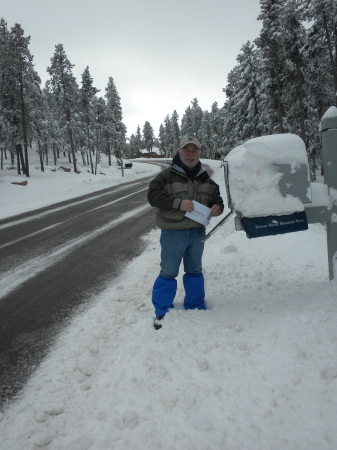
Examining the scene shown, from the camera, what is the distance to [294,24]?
1888 cm

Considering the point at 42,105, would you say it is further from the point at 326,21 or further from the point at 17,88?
the point at 326,21

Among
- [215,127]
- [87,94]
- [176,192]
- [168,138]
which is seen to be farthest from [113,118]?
[176,192]

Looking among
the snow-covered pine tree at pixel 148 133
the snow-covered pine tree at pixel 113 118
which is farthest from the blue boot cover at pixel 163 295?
the snow-covered pine tree at pixel 148 133

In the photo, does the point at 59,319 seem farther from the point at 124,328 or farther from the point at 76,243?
the point at 76,243

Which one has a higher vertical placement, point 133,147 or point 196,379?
point 133,147

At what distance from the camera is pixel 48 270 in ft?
17.0

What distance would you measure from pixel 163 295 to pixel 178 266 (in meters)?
0.35

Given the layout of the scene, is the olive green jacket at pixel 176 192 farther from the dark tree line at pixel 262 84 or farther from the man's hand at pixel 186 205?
the dark tree line at pixel 262 84

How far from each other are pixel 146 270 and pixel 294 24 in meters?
21.7

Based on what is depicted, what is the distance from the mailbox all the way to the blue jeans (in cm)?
65

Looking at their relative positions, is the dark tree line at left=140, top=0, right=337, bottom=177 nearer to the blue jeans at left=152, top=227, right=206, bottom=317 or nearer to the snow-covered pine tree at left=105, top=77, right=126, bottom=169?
the blue jeans at left=152, top=227, right=206, bottom=317

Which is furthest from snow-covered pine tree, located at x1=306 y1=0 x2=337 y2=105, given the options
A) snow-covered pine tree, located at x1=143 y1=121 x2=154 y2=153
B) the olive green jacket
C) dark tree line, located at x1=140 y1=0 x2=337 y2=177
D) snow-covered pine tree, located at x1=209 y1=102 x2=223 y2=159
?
snow-covered pine tree, located at x1=143 y1=121 x2=154 y2=153

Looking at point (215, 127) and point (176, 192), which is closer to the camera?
point (176, 192)

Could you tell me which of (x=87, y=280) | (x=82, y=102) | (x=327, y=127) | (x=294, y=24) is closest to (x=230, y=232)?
(x=87, y=280)
